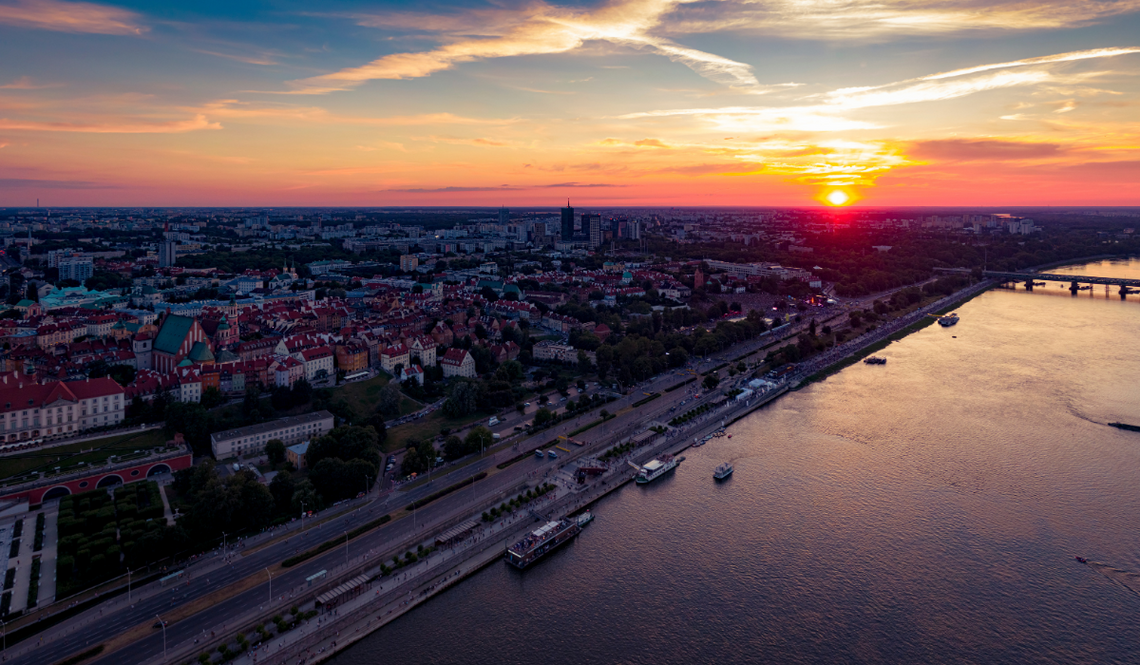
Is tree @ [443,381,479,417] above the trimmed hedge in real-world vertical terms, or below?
above

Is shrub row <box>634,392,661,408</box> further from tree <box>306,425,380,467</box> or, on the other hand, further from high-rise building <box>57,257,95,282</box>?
high-rise building <box>57,257,95,282</box>

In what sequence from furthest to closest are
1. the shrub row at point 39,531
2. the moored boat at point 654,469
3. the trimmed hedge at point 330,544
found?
the moored boat at point 654,469
the shrub row at point 39,531
the trimmed hedge at point 330,544

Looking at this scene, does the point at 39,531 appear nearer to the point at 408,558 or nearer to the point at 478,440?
the point at 408,558

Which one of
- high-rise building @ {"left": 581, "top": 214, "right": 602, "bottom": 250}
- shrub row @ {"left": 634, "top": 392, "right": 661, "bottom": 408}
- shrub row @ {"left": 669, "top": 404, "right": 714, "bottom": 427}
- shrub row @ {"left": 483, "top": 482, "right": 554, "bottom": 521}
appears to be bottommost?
shrub row @ {"left": 483, "top": 482, "right": 554, "bottom": 521}

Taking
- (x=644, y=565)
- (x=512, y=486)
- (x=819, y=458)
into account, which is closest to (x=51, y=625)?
(x=512, y=486)

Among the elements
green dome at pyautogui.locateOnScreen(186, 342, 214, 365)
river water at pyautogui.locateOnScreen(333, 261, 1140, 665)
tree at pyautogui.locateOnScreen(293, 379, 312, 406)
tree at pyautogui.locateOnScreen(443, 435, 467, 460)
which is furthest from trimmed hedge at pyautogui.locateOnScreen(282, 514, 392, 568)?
green dome at pyautogui.locateOnScreen(186, 342, 214, 365)

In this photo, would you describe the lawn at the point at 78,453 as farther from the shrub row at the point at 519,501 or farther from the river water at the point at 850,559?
the river water at the point at 850,559

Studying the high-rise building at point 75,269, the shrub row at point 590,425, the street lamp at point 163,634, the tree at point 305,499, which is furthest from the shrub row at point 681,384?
the high-rise building at point 75,269
